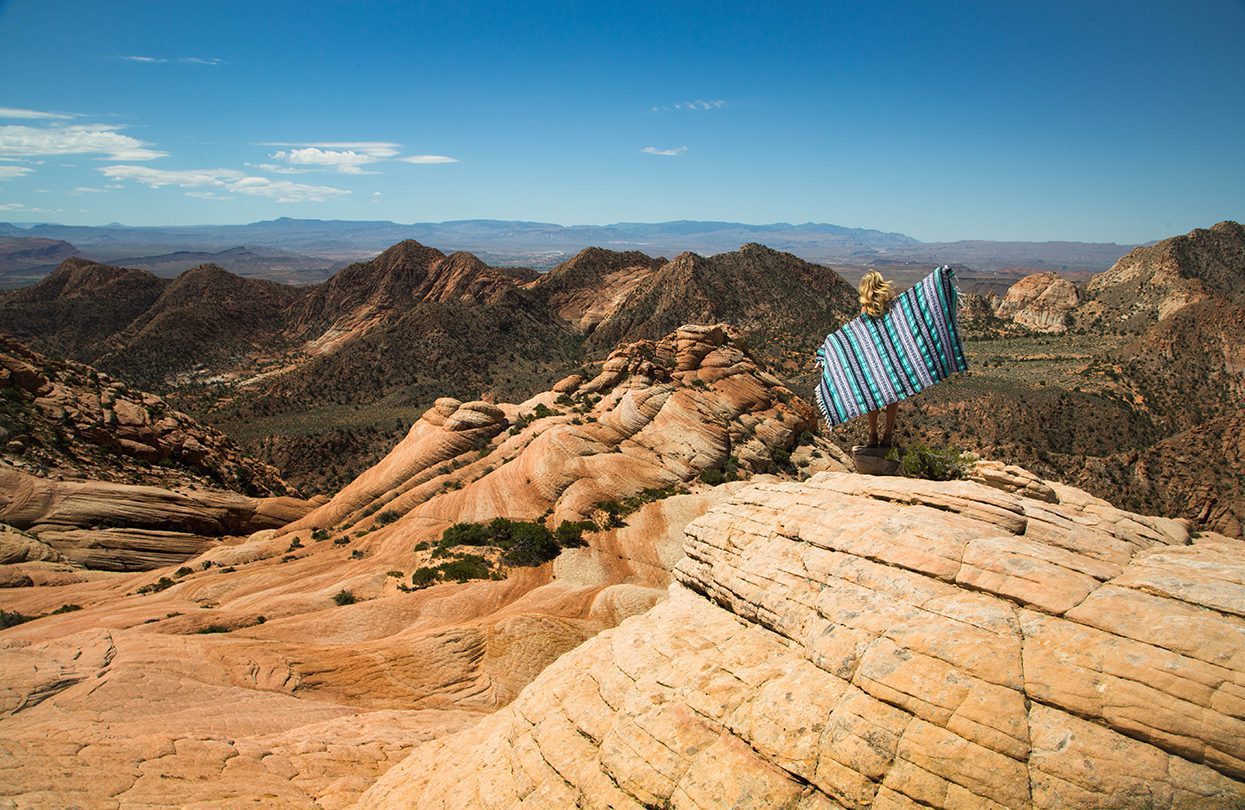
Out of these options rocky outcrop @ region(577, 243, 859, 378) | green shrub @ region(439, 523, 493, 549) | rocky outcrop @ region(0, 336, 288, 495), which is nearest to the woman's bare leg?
green shrub @ region(439, 523, 493, 549)

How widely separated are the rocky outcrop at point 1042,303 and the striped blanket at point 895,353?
118 m

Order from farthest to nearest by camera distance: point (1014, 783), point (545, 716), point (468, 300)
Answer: point (468, 300)
point (545, 716)
point (1014, 783)

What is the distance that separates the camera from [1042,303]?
124m

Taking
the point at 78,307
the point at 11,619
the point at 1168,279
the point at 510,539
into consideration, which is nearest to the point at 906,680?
the point at 510,539

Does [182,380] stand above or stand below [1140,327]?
below

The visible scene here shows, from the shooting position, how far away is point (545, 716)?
42.0 ft

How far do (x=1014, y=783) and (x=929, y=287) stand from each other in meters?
17.7

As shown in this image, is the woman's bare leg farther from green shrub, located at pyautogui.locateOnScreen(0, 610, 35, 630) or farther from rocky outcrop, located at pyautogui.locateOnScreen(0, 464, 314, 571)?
rocky outcrop, located at pyautogui.locateOnScreen(0, 464, 314, 571)

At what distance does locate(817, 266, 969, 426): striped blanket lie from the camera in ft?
70.5

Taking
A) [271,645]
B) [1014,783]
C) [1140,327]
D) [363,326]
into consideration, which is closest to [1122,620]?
[1014,783]

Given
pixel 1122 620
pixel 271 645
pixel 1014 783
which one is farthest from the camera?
pixel 271 645

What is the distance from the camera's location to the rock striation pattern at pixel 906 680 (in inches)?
316

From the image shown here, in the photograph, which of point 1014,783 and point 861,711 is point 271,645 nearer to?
point 861,711

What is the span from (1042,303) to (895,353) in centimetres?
13223
